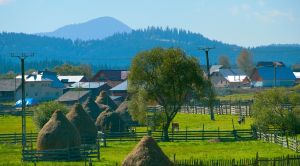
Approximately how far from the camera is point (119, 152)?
59062 mm

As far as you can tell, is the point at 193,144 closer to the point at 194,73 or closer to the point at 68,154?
the point at 194,73

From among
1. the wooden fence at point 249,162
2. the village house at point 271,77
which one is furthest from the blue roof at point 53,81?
the wooden fence at point 249,162

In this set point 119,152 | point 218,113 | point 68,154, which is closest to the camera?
point 68,154

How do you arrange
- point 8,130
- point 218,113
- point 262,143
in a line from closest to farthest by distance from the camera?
point 262,143 → point 8,130 → point 218,113

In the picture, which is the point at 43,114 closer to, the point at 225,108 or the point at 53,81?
the point at 225,108

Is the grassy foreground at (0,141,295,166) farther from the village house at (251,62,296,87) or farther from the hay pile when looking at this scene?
the village house at (251,62,296,87)

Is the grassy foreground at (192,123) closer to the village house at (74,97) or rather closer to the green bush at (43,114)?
the green bush at (43,114)

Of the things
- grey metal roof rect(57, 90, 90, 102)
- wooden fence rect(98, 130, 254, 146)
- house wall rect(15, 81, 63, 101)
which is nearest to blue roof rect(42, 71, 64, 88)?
house wall rect(15, 81, 63, 101)

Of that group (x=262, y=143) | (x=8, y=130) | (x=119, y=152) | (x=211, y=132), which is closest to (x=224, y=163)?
(x=119, y=152)

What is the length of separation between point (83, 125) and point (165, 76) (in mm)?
13884

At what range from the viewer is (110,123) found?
74.6 m

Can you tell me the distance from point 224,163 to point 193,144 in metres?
24.7

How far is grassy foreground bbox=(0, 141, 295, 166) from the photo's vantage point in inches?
2046

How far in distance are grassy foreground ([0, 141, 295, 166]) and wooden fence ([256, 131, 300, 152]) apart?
1.83ft
